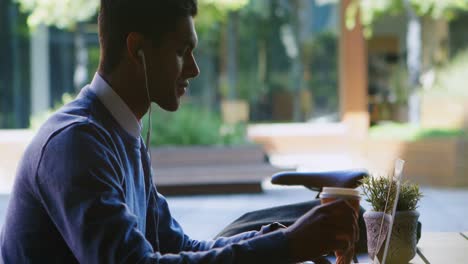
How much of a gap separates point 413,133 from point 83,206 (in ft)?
33.8

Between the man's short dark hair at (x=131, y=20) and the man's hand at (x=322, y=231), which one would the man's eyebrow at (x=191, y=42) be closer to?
the man's short dark hair at (x=131, y=20)

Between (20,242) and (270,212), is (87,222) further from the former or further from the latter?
(270,212)

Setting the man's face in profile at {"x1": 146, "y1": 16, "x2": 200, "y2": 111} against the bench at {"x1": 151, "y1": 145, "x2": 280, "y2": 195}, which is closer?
the man's face in profile at {"x1": 146, "y1": 16, "x2": 200, "y2": 111}

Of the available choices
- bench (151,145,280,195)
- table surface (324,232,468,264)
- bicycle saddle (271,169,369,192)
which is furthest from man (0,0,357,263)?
bench (151,145,280,195)

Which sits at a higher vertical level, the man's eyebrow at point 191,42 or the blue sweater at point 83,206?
the man's eyebrow at point 191,42

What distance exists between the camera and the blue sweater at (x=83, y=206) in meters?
1.79

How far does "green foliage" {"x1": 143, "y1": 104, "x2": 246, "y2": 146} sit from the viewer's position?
37.5 ft

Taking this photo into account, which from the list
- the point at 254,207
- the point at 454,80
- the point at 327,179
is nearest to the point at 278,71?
the point at 454,80

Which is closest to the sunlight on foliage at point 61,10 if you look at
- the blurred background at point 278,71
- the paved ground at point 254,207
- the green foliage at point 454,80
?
the blurred background at point 278,71

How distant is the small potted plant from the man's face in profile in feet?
2.02

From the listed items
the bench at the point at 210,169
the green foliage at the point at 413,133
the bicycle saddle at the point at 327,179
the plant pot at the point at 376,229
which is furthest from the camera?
the green foliage at the point at 413,133

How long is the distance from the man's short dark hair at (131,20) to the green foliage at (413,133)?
9442 mm

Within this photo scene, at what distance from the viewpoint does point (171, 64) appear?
215cm

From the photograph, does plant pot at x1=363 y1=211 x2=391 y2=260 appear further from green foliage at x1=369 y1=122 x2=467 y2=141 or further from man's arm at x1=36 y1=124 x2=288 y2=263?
green foliage at x1=369 y1=122 x2=467 y2=141
